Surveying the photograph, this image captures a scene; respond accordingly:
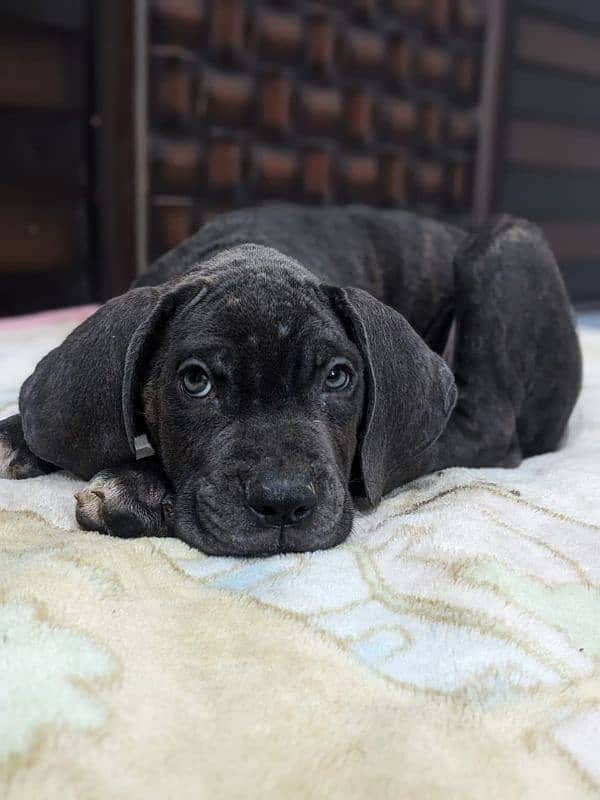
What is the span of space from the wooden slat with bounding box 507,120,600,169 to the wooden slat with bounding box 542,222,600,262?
669 millimetres

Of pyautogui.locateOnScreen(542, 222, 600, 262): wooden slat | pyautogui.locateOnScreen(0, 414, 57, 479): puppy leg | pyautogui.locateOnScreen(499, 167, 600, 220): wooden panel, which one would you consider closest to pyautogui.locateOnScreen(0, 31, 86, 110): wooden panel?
pyautogui.locateOnScreen(0, 414, 57, 479): puppy leg

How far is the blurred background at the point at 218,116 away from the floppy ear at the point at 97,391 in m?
4.15

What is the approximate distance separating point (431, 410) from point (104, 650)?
145 cm

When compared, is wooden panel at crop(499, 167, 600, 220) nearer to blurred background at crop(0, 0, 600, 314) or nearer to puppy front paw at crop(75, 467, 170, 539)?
blurred background at crop(0, 0, 600, 314)

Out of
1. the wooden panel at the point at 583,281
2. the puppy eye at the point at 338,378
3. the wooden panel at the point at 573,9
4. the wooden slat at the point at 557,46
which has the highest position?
the wooden panel at the point at 573,9

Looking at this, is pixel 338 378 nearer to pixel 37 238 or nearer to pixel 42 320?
pixel 42 320

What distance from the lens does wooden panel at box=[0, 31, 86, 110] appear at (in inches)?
246

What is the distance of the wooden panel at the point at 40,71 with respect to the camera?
6.25m

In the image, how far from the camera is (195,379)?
8.49 ft

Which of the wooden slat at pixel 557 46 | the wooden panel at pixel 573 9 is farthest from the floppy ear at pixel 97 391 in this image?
the wooden panel at pixel 573 9

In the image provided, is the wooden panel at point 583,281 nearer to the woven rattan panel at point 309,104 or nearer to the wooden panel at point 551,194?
the wooden panel at point 551,194

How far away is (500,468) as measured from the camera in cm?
343

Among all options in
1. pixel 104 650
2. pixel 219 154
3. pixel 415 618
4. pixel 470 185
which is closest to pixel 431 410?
pixel 415 618

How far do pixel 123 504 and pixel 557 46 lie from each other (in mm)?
8965
